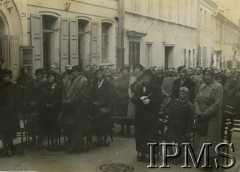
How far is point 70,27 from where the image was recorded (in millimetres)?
12820

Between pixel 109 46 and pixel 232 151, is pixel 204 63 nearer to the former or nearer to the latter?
pixel 109 46

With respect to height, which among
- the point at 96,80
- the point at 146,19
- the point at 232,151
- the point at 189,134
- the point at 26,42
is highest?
the point at 146,19

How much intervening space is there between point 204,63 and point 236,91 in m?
12.9

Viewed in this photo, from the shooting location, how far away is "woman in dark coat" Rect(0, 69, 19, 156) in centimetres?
741

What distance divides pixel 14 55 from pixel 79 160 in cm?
443

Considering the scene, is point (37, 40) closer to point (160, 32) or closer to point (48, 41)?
point (48, 41)

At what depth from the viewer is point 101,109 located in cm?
866

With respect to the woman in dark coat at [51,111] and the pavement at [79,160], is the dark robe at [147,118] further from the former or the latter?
the woman in dark coat at [51,111]

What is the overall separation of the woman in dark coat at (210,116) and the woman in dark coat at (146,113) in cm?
83

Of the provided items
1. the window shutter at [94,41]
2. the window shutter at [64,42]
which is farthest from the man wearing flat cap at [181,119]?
the window shutter at [94,41]

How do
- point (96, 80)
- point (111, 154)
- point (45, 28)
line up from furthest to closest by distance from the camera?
point (45, 28), point (96, 80), point (111, 154)

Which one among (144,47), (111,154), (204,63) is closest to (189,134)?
(111,154)

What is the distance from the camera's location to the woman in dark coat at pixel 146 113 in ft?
24.1

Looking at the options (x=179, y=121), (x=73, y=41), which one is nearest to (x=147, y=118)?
(x=179, y=121)
